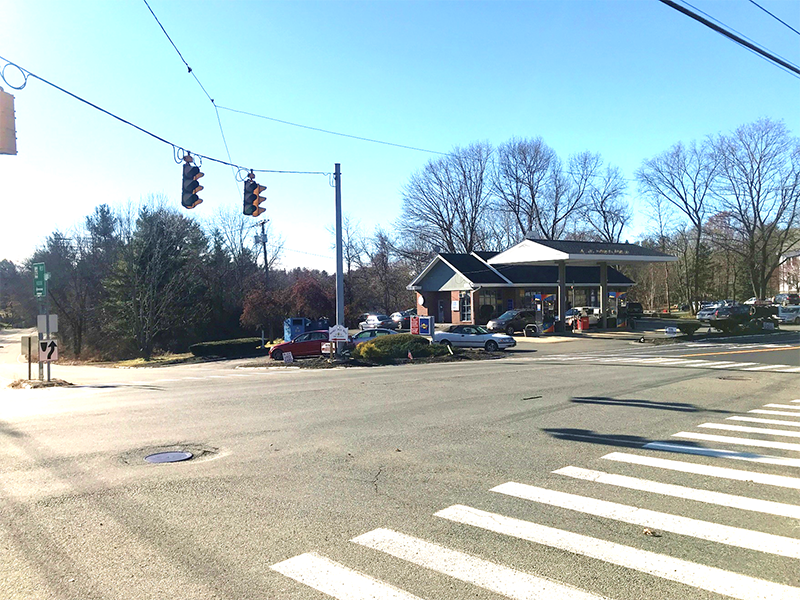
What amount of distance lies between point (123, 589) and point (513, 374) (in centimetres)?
1577

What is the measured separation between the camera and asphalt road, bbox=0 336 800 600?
179 inches

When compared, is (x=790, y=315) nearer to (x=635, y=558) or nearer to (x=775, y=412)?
(x=775, y=412)

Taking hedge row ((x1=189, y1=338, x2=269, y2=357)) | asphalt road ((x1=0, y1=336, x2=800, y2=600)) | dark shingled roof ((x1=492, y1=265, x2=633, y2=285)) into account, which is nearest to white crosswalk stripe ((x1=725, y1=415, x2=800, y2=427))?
asphalt road ((x1=0, y1=336, x2=800, y2=600))

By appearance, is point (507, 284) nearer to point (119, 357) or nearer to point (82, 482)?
point (119, 357)

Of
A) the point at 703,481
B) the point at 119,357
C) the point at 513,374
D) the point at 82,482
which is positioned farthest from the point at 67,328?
the point at 703,481

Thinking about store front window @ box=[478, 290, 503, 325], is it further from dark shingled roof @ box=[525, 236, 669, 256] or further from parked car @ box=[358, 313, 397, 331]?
dark shingled roof @ box=[525, 236, 669, 256]

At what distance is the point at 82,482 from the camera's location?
7.27m

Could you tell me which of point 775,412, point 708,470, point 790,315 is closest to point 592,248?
point 790,315

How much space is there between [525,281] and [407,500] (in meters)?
48.8

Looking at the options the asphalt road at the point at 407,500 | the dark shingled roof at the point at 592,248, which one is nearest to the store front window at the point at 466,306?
the dark shingled roof at the point at 592,248

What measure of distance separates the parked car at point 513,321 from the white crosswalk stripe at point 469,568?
1563 inches

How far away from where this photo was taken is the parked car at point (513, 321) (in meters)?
44.6

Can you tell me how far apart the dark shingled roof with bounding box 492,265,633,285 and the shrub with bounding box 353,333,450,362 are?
26165mm

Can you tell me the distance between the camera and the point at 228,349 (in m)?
40.0
